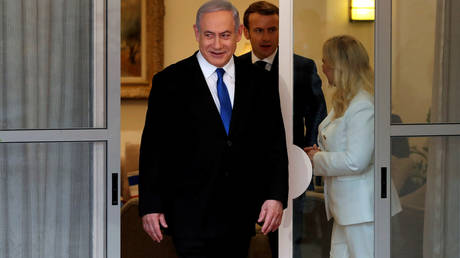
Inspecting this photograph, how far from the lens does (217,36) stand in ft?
9.06

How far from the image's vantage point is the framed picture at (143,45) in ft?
17.9

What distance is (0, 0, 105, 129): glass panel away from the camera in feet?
8.80

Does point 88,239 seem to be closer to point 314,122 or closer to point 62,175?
point 62,175

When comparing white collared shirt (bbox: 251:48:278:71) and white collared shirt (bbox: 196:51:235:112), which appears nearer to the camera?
white collared shirt (bbox: 196:51:235:112)

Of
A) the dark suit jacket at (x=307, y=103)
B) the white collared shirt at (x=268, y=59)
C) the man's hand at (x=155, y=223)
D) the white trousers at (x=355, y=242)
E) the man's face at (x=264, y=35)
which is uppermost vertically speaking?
the man's face at (x=264, y=35)

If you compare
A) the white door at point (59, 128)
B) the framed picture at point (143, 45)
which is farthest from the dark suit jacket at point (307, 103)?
the framed picture at point (143, 45)

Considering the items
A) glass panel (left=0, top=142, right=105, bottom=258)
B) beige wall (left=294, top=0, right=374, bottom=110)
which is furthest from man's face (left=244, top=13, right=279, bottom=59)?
glass panel (left=0, top=142, right=105, bottom=258)

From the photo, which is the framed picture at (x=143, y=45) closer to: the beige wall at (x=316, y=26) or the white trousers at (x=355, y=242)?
the beige wall at (x=316, y=26)

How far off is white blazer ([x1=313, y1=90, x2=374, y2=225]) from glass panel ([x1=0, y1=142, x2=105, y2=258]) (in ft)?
3.45

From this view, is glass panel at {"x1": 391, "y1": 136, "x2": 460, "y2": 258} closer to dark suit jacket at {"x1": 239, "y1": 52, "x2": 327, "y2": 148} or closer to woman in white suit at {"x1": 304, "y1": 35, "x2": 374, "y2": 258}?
woman in white suit at {"x1": 304, "y1": 35, "x2": 374, "y2": 258}

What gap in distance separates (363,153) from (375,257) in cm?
51

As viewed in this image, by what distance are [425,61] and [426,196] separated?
2.19ft

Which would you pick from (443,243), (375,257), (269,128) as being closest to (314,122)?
(269,128)

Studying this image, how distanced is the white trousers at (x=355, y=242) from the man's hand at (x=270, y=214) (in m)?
0.38
